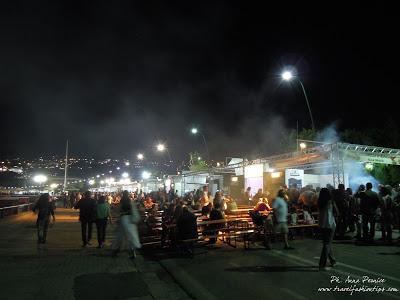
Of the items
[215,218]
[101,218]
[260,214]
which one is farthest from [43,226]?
[260,214]

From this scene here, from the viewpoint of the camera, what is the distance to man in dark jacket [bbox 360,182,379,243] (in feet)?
37.1

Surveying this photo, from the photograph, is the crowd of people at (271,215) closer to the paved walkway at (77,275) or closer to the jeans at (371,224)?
the jeans at (371,224)

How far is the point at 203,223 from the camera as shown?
36.9 feet

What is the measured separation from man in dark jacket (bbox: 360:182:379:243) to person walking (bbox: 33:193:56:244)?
10.4 meters

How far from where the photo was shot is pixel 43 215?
40.8 feet

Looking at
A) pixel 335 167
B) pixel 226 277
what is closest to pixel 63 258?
pixel 226 277

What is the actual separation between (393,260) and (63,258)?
841cm

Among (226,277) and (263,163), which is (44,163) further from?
(226,277)

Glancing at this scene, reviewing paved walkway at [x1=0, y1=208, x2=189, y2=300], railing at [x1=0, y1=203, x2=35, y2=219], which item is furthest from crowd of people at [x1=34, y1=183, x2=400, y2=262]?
railing at [x1=0, y1=203, x2=35, y2=219]

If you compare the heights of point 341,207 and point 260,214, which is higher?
point 341,207

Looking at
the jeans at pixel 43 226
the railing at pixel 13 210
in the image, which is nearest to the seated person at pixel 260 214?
the jeans at pixel 43 226

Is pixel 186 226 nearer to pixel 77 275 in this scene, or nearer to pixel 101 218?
pixel 101 218

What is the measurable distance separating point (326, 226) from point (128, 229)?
5200 millimetres

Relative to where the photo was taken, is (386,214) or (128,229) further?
(386,214)
